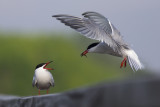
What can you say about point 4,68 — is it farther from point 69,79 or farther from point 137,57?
point 137,57

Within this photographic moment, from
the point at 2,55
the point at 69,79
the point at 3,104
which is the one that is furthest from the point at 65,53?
the point at 3,104

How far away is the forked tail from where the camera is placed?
7420mm

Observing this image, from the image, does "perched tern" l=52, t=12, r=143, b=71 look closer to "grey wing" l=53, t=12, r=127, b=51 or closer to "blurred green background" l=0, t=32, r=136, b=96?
"grey wing" l=53, t=12, r=127, b=51

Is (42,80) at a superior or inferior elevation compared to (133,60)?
inferior

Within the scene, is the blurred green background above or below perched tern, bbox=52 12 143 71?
below

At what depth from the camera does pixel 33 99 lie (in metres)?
3.32

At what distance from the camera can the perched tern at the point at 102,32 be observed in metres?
7.89

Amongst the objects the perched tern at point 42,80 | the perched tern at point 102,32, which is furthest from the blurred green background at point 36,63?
the perched tern at point 42,80

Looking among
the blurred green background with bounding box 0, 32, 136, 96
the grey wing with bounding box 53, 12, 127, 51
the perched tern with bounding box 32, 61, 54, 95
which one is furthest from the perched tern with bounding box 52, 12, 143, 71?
the blurred green background with bounding box 0, 32, 136, 96

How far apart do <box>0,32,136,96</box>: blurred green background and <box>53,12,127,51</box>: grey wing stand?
33744mm

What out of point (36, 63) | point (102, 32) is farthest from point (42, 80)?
point (36, 63)

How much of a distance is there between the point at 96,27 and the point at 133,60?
0.91 metres

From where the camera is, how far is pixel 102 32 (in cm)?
802

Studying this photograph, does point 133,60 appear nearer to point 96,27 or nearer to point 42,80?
point 96,27
